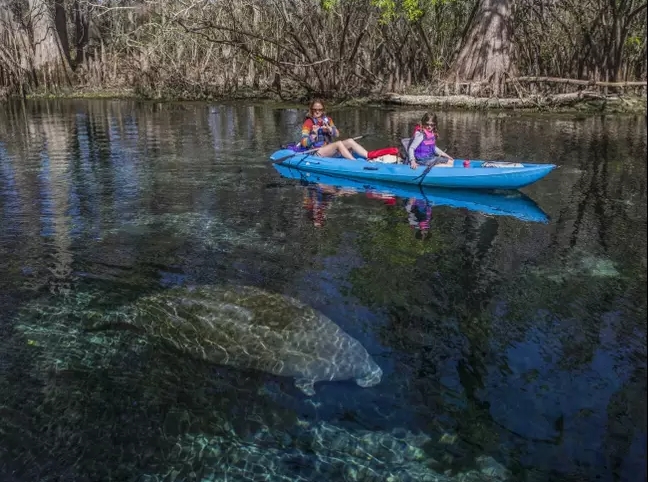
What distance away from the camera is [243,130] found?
1862 cm

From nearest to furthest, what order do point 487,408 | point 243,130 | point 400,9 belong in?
point 487,408 < point 243,130 < point 400,9

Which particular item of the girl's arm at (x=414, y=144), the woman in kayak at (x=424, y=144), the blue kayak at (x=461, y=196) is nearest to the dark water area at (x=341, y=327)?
the blue kayak at (x=461, y=196)

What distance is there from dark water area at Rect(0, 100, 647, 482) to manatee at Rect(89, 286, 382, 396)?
100mm

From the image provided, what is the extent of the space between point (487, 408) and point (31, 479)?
3.16m

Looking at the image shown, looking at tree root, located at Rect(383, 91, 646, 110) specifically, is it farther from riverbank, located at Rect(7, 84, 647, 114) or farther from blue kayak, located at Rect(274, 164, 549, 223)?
blue kayak, located at Rect(274, 164, 549, 223)

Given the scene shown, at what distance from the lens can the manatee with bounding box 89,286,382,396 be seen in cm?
490

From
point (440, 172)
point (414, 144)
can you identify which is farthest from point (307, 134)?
point (440, 172)

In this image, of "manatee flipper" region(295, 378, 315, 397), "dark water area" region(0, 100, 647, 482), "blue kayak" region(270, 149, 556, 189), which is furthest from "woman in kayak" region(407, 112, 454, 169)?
"manatee flipper" region(295, 378, 315, 397)

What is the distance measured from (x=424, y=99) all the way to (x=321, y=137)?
39.6 ft

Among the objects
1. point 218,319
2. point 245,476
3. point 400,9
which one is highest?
point 400,9

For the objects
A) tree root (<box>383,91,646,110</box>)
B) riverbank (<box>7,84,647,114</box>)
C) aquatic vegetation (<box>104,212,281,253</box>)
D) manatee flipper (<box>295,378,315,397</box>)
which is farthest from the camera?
riverbank (<box>7,84,647,114</box>)

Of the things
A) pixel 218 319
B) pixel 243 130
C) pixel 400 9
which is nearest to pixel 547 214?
pixel 218 319

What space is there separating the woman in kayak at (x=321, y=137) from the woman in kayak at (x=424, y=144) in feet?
4.65

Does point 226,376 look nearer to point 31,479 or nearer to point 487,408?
point 31,479
